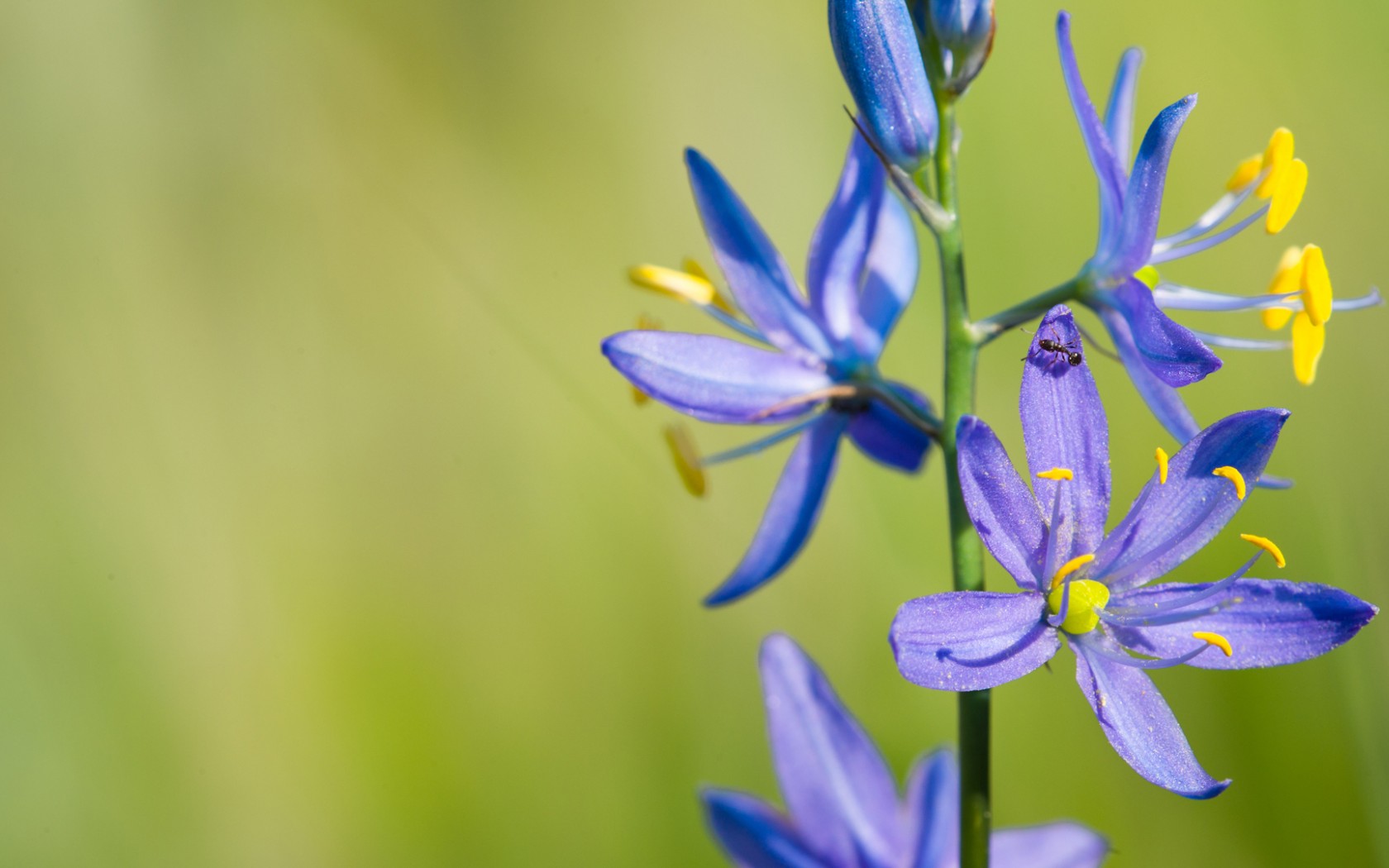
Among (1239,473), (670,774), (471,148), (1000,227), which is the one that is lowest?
(670,774)

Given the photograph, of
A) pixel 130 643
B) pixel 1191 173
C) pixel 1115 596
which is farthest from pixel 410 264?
pixel 1115 596

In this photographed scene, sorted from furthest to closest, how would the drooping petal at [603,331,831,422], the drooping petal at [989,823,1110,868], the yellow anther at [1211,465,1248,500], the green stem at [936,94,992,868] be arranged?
1. the drooping petal at [989,823,1110,868]
2. the drooping petal at [603,331,831,422]
3. the green stem at [936,94,992,868]
4. the yellow anther at [1211,465,1248,500]

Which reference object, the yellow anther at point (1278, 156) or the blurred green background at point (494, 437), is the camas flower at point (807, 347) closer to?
the yellow anther at point (1278, 156)

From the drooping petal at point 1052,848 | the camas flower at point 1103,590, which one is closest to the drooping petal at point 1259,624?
the camas flower at point 1103,590

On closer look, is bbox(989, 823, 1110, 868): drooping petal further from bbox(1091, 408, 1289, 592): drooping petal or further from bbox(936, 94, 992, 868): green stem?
bbox(1091, 408, 1289, 592): drooping petal

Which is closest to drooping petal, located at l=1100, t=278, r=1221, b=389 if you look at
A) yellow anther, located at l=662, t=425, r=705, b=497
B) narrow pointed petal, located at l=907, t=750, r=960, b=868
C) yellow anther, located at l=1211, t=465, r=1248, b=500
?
yellow anther, located at l=1211, t=465, r=1248, b=500

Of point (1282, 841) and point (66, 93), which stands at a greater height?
point (66, 93)

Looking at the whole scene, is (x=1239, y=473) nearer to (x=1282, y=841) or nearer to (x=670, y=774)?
(x=1282, y=841)
